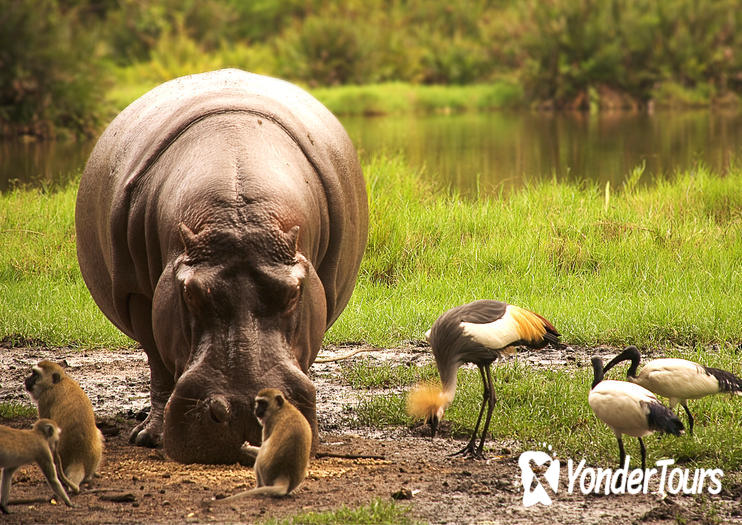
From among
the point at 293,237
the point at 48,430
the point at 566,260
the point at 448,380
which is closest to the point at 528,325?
the point at 448,380

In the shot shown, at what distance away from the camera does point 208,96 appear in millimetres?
4758

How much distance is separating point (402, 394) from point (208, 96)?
6.38ft

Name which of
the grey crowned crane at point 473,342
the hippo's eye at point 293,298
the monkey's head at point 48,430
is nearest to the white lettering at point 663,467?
the grey crowned crane at point 473,342

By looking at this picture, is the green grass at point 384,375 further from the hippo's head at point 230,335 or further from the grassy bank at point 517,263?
the hippo's head at point 230,335

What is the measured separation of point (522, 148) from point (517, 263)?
11899mm

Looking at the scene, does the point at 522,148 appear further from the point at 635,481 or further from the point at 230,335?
the point at 230,335

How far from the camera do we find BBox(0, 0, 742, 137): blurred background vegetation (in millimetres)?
21891

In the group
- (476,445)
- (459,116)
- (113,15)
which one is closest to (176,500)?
(476,445)

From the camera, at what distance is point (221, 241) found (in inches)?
145

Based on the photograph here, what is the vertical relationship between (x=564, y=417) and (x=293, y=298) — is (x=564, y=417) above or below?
below

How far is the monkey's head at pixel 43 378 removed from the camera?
3992 millimetres

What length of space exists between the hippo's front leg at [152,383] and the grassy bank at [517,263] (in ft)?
7.86

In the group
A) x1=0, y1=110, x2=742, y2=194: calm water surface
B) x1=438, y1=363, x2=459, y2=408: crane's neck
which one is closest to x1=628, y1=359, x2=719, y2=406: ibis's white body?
x1=438, y1=363, x2=459, y2=408: crane's neck

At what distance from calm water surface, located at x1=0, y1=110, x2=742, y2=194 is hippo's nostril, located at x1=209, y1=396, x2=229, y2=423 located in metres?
8.68
